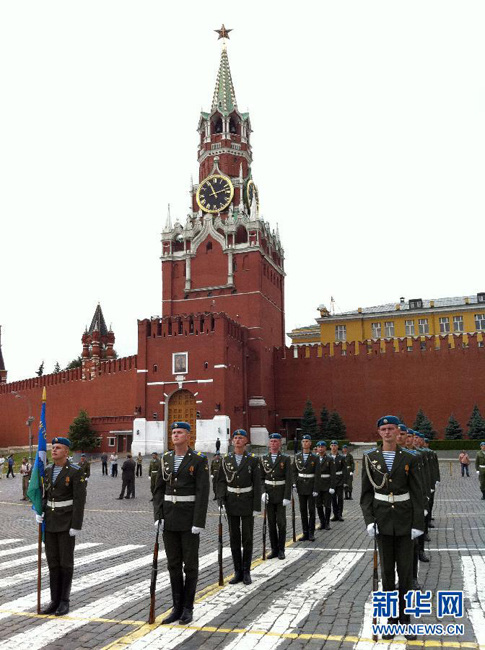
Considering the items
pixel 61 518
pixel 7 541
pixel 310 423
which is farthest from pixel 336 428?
pixel 61 518

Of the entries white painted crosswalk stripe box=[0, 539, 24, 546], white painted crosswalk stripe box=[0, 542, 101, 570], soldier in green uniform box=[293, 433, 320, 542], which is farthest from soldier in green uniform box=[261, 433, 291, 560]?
white painted crosswalk stripe box=[0, 539, 24, 546]

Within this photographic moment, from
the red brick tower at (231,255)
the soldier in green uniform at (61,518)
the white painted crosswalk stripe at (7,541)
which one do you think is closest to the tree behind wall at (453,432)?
the red brick tower at (231,255)

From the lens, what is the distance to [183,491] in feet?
20.7

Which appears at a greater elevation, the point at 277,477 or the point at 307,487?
the point at 277,477

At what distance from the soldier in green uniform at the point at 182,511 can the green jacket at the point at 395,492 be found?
1688 millimetres

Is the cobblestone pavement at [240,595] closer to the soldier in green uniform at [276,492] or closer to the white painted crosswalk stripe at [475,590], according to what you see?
the white painted crosswalk stripe at [475,590]

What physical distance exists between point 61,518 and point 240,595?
2.17m

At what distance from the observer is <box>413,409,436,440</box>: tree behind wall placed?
1586 inches

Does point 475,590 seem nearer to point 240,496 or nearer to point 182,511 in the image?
point 240,496

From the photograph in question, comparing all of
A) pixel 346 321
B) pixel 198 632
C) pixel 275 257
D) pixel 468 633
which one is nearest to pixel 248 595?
pixel 198 632

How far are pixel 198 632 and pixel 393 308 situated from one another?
53960mm

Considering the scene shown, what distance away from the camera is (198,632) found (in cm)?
545

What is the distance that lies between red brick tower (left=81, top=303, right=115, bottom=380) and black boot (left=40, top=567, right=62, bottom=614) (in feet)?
151

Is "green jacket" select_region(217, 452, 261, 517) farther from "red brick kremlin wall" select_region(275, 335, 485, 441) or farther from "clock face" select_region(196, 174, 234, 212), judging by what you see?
"clock face" select_region(196, 174, 234, 212)
